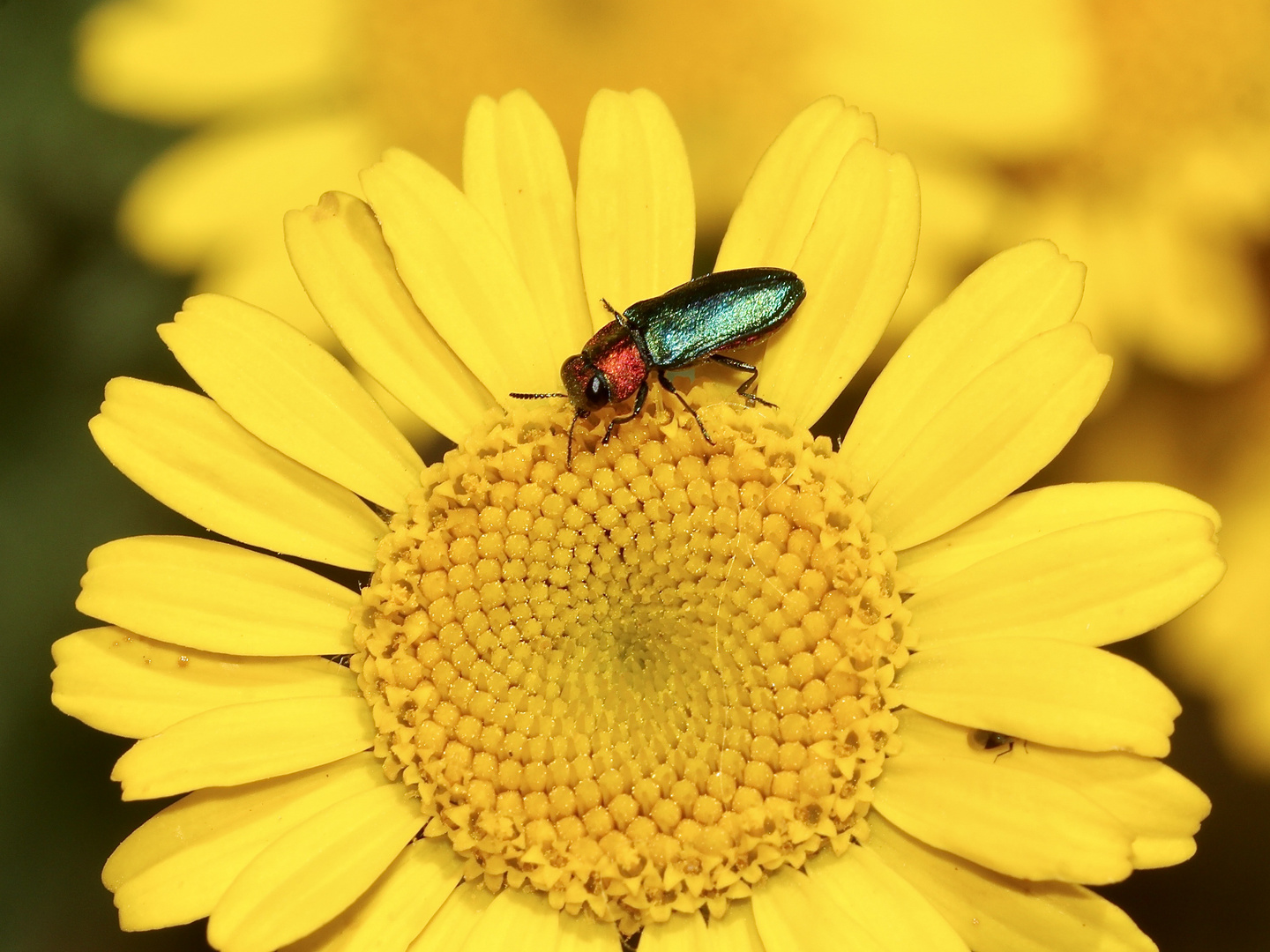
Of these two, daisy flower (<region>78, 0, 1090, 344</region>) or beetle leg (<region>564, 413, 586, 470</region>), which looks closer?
beetle leg (<region>564, 413, 586, 470</region>)

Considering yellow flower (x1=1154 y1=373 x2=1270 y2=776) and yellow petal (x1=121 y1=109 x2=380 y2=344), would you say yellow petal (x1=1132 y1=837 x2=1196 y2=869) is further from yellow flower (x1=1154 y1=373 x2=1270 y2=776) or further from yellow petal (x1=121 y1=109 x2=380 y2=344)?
yellow petal (x1=121 y1=109 x2=380 y2=344)

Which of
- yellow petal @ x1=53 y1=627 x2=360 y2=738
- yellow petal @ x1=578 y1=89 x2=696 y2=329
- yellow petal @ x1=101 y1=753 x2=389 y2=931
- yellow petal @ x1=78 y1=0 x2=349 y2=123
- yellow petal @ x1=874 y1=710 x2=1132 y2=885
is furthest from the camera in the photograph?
yellow petal @ x1=78 y1=0 x2=349 y2=123

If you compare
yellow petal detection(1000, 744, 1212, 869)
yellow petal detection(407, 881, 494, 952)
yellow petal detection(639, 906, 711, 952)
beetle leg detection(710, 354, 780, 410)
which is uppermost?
beetle leg detection(710, 354, 780, 410)

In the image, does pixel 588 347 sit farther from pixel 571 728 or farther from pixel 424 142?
pixel 424 142

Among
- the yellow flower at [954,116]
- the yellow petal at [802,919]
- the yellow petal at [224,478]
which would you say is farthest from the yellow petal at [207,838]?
the yellow flower at [954,116]

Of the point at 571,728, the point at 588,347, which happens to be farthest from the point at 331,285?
the point at 571,728

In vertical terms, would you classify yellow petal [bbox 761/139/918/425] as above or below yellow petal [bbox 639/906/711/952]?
above

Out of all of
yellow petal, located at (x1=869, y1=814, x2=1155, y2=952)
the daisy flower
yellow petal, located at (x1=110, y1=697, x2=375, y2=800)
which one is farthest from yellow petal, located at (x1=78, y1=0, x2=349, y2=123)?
yellow petal, located at (x1=869, y1=814, x2=1155, y2=952)
